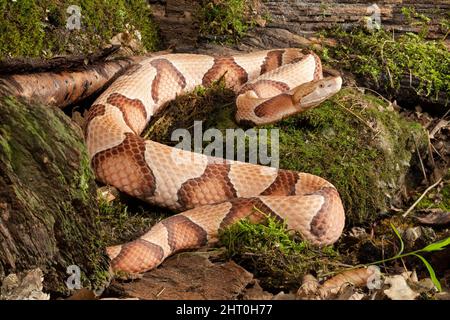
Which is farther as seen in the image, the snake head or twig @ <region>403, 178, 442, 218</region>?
the snake head

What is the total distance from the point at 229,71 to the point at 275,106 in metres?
0.94

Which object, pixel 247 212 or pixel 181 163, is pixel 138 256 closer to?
pixel 247 212

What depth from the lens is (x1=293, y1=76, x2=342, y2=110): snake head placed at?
225 inches

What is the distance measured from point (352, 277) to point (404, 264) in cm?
54

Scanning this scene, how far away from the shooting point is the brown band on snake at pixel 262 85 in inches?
246

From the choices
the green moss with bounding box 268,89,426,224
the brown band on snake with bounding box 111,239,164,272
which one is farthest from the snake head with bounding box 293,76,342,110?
the brown band on snake with bounding box 111,239,164,272

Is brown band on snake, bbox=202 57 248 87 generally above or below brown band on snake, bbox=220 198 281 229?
above

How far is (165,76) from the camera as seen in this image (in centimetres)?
636

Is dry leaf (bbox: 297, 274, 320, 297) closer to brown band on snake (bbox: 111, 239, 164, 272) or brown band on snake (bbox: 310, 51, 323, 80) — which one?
brown band on snake (bbox: 111, 239, 164, 272)

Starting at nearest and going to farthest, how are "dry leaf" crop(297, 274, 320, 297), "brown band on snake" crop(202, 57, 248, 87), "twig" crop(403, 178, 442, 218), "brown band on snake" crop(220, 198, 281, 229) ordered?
"dry leaf" crop(297, 274, 320, 297) < "brown band on snake" crop(220, 198, 281, 229) < "twig" crop(403, 178, 442, 218) < "brown band on snake" crop(202, 57, 248, 87)

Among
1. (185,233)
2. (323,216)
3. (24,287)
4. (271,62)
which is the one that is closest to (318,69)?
(271,62)

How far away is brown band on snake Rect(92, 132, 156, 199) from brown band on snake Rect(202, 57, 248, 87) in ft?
5.48

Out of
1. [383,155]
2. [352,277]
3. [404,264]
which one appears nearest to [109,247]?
[352,277]
